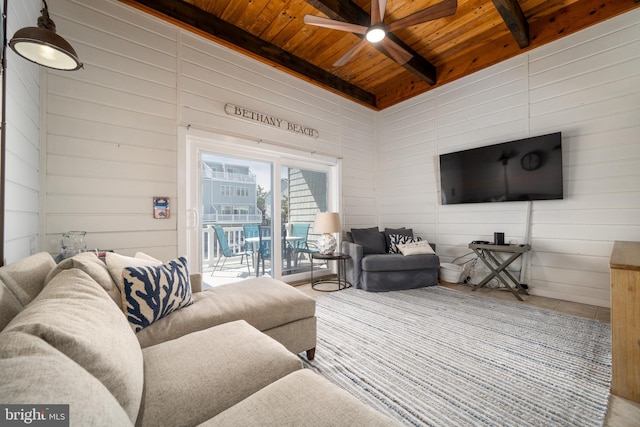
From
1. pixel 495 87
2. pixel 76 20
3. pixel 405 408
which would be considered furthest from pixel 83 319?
pixel 495 87

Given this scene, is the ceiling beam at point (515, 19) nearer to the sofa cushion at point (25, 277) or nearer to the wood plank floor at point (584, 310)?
the wood plank floor at point (584, 310)

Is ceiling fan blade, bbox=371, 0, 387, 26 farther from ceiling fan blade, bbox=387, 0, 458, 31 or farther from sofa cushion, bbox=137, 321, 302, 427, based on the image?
sofa cushion, bbox=137, 321, 302, 427

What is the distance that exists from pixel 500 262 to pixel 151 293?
4044 mm

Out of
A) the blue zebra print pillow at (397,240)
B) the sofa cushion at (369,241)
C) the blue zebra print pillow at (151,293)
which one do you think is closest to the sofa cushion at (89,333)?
the blue zebra print pillow at (151,293)

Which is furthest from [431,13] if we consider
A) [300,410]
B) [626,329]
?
[300,410]

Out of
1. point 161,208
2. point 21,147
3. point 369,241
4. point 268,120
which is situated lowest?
point 369,241

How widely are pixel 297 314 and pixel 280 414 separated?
42.5 inches

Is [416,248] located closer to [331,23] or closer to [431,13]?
[431,13]

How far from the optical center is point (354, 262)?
3762 millimetres

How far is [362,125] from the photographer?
16.2 feet

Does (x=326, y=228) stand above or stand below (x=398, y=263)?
above

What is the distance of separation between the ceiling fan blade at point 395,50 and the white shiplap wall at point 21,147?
9.70 feet

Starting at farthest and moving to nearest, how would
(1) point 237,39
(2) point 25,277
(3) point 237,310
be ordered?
(1) point 237,39 → (3) point 237,310 → (2) point 25,277

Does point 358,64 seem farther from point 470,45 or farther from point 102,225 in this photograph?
point 102,225
